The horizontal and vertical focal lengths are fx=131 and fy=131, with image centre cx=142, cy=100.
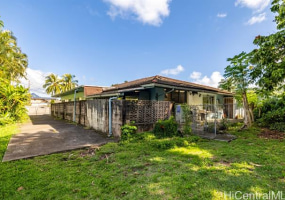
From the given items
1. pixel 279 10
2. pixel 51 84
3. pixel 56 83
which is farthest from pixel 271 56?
pixel 51 84

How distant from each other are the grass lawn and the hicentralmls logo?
0.30ft

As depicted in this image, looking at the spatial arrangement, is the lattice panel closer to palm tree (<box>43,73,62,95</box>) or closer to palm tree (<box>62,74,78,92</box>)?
palm tree (<box>62,74,78,92</box>)

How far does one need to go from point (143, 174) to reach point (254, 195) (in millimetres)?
2140

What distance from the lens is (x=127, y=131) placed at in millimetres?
5887

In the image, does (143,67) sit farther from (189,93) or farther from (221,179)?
(221,179)

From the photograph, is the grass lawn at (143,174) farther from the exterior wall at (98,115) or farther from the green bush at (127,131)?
the exterior wall at (98,115)

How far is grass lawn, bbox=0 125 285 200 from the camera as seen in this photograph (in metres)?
2.45

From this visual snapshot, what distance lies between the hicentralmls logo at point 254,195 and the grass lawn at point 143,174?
0.09 metres

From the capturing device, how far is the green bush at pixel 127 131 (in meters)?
5.85

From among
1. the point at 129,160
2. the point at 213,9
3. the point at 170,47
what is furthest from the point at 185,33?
the point at 129,160

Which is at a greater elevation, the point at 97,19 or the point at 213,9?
the point at 97,19

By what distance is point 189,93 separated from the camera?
10.3m

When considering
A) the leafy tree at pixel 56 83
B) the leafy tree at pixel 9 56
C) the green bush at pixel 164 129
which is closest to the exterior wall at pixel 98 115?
the green bush at pixel 164 129

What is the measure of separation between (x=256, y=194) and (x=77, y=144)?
18.7ft
